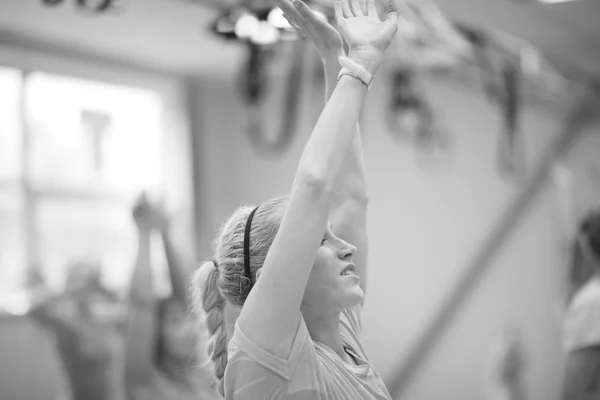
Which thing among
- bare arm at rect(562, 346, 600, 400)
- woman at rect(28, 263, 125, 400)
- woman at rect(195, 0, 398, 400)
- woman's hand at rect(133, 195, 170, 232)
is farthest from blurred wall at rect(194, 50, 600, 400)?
woman at rect(195, 0, 398, 400)

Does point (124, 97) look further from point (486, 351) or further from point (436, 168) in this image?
point (486, 351)

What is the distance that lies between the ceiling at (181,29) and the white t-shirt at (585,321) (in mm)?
3037

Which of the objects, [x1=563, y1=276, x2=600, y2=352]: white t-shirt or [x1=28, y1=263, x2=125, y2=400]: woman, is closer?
[x1=563, y1=276, x2=600, y2=352]: white t-shirt

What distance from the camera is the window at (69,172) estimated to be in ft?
23.4

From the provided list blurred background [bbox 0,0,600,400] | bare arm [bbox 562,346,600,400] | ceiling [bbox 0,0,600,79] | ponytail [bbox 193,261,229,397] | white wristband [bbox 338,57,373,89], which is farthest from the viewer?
blurred background [bbox 0,0,600,400]

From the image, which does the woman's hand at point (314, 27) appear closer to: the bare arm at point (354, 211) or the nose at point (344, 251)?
the bare arm at point (354, 211)

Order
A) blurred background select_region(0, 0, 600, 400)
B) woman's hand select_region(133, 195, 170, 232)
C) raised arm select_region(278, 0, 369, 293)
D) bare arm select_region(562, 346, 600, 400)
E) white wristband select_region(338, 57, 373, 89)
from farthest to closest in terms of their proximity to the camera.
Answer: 1. blurred background select_region(0, 0, 600, 400)
2. woman's hand select_region(133, 195, 170, 232)
3. bare arm select_region(562, 346, 600, 400)
4. raised arm select_region(278, 0, 369, 293)
5. white wristband select_region(338, 57, 373, 89)

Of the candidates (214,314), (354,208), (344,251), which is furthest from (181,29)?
(344,251)

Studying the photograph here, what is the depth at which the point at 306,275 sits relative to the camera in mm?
1399

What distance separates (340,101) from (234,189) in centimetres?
772

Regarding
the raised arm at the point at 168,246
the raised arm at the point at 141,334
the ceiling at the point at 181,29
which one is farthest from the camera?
the ceiling at the point at 181,29

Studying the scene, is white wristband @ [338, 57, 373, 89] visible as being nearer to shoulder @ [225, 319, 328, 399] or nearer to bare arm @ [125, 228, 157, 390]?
shoulder @ [225, 319, 328, 399]

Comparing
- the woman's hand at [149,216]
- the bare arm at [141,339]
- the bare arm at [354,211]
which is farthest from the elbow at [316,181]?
the bare arm at [141,339]

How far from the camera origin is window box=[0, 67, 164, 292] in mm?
7133
